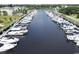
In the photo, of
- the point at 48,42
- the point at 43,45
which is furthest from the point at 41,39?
the point at 43,45

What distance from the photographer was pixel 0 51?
259 inches

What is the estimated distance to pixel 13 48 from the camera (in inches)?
289

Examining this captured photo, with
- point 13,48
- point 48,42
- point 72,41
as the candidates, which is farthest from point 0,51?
point 72,41

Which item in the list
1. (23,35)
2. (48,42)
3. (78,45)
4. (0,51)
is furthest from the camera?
(23,35)

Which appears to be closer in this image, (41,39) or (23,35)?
(41,39)

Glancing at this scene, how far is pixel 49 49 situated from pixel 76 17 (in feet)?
24.1
